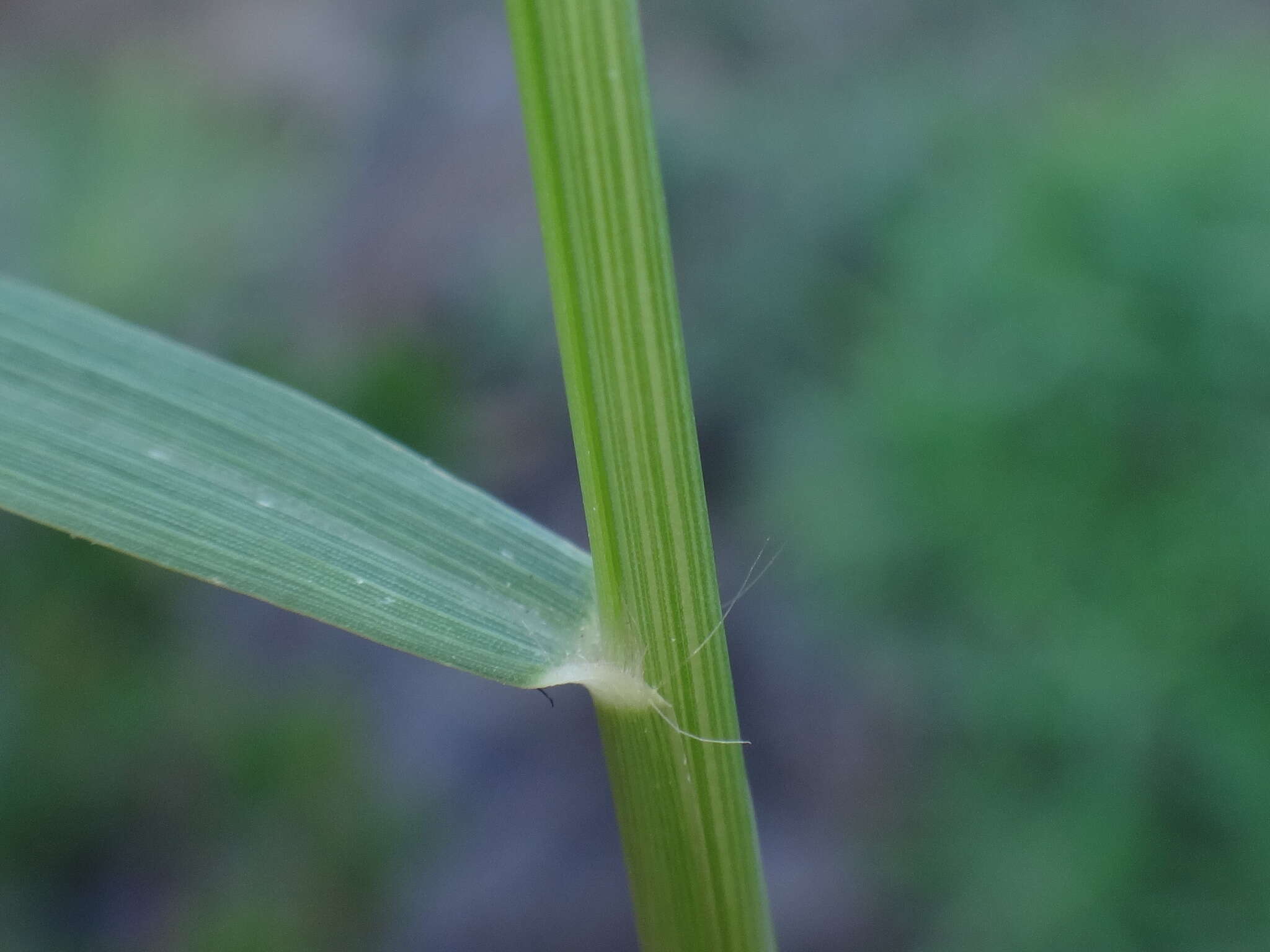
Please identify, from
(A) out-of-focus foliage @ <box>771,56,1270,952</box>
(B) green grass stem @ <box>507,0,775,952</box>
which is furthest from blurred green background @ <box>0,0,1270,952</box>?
(B) green grass stem @ <box>507,0,775,952</box>

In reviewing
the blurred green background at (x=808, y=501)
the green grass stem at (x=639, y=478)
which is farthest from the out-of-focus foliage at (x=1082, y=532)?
the green grass stem at (x=639, y=478)

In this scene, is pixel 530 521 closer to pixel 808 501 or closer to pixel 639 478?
pixel 639 478

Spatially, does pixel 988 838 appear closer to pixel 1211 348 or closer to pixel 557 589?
pixel 1211 348

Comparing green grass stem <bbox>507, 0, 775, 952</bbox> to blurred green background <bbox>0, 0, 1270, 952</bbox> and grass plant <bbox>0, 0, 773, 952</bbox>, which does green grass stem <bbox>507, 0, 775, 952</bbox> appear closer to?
grass plant <bbox>0, 0, 773, 952</bbox>

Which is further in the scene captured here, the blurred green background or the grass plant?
the blurred green background

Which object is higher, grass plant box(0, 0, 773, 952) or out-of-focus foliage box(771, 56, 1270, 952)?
out-of-focus foliage box(771, 56, 1270, 952)
